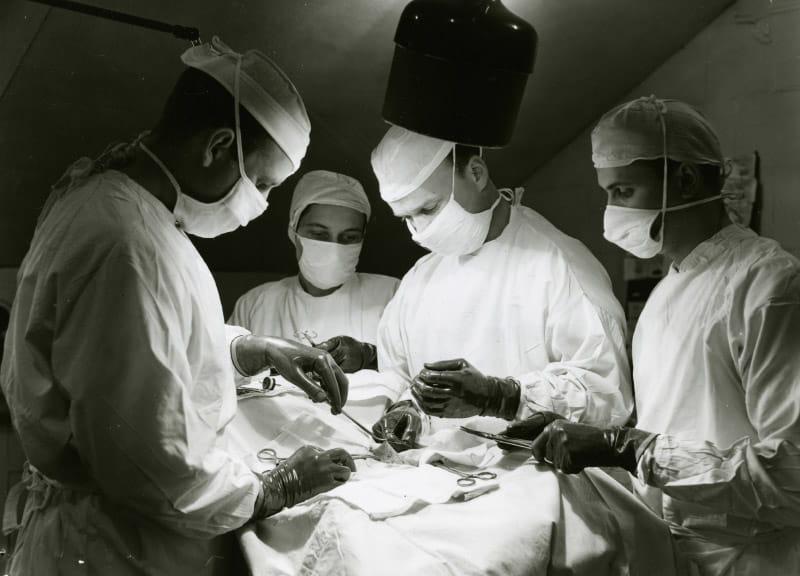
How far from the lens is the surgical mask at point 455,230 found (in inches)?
107

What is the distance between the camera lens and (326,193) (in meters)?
3.45

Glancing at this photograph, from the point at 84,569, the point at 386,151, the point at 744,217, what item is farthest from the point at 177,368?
the point at 744,217

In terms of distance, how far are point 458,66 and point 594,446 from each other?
1.12 metres

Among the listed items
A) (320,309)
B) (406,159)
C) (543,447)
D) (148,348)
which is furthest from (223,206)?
(320,309)

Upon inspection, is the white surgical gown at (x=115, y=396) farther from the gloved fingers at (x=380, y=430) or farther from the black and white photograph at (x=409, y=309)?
the gloved fingers at (x=380, y=430)

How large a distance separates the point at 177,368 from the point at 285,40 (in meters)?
1.57

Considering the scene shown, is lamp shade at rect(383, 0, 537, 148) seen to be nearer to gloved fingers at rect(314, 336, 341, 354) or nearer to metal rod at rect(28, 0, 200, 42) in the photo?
metal rod at rect(28, 0, 200, 42)

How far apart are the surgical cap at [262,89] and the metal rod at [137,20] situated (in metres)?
0.37

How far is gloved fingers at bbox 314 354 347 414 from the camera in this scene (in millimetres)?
2264

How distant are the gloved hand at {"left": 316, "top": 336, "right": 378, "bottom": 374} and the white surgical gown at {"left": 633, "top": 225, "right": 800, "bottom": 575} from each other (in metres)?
1.49

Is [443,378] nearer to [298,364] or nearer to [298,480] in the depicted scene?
[298,364]

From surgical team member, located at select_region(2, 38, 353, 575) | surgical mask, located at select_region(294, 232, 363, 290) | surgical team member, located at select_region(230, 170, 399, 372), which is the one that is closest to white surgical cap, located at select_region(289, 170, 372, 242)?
surgical team member, located at select_region(230, 170, 399, 372)

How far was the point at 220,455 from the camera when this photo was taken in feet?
5.63

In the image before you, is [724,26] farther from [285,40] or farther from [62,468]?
[62,468]
